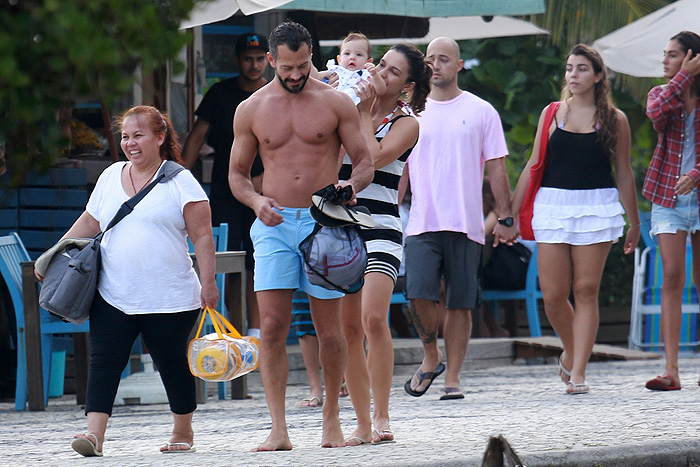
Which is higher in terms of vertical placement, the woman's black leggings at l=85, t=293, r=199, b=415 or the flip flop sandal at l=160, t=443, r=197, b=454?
the woman's black leggings at l=85, t=293, r=199, b=415

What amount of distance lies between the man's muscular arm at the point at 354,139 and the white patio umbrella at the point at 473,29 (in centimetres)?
610

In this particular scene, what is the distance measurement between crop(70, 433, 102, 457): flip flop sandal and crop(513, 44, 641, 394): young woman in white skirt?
3.41 metres

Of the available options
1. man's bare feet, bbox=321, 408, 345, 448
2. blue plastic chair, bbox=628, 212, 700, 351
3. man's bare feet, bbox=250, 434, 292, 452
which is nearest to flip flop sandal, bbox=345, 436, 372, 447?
man's bare feet, bbox=321, 408, 345, 448

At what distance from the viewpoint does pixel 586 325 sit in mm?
7348

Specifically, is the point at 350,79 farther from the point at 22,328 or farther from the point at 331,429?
the point at 22,328

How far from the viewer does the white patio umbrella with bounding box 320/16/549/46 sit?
1112cm

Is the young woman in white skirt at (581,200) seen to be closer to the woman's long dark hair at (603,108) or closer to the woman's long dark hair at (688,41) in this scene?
the woman's long dark hair at (603,108)

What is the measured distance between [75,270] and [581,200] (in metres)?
3.51

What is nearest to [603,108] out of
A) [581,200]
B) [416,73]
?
[581,200]

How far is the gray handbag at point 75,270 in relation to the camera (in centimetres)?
528

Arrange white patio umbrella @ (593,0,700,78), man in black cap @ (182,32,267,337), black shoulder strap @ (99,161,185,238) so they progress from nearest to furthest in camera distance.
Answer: black shoulder strap @ (99,161,185,238)
man in black cap @ (182,32,267,337)
white patio umbrella @ (593,0,700,78)

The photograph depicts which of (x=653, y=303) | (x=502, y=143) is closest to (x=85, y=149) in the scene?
(x=502, y=143)

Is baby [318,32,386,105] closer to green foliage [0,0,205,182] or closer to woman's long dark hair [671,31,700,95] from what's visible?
woman's long dark hair [671,31,700,95]

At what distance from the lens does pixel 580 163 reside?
7.42 m
